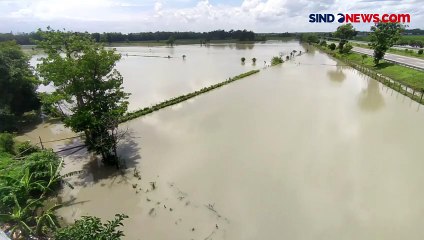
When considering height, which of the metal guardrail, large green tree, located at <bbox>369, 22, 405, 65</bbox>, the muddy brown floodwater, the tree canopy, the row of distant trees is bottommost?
the muddy brown floodwater

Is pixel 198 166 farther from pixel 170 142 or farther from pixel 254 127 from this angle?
pixel 254 127

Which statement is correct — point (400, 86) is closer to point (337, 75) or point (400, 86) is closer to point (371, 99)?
point (371, 99)

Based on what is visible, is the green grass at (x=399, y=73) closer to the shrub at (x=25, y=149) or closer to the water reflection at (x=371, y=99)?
the water reflection at (x=371, y=99)

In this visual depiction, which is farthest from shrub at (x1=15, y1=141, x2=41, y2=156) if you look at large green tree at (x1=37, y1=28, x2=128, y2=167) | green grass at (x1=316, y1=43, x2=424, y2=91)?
green grass at (x1=316, y1=43, x2=424, y2=91)

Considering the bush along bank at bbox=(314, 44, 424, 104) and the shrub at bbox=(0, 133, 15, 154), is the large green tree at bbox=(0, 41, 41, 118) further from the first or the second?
the bush along bank at bbox=(314, 44, 424, 104)

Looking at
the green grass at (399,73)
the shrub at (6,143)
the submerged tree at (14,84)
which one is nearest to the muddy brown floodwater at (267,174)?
the shrub at (6,143)

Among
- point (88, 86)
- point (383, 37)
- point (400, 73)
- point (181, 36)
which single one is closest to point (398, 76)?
point (400, 73)

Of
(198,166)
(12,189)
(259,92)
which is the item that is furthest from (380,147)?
(12,189)
